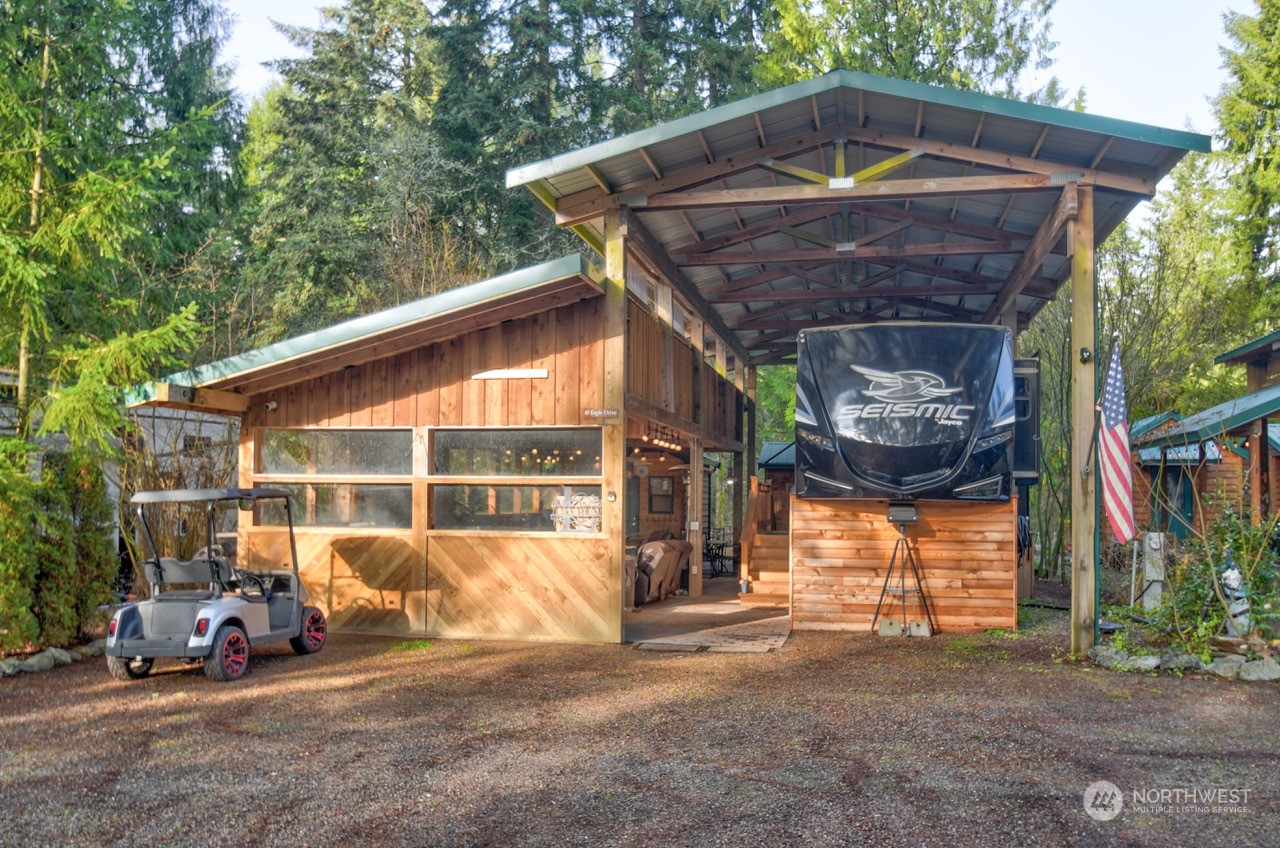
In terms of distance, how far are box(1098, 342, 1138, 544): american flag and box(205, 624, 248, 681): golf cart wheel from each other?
794 cm

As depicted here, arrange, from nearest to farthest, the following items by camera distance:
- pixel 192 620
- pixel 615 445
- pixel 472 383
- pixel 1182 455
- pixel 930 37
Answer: pixel 192 620 → pixel 615 445 → pixel 472 383 → pixel 1182 455 → pixel 930 37

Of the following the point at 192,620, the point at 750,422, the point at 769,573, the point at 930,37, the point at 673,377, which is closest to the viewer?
the point at 192,620

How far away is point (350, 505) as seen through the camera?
11.8m

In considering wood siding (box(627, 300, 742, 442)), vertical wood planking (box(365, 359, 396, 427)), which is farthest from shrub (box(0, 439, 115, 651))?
wood siding (box(627, 300, 742, 442))

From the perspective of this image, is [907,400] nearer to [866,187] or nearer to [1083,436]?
[1083,436]

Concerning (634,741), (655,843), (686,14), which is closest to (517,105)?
(686,14)

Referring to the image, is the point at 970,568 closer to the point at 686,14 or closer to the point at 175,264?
the point at 175,264

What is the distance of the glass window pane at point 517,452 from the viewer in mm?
11266

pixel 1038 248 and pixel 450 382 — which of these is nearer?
pixel 450 382

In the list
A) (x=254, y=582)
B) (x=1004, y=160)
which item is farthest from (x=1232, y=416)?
(x=254, y=582)

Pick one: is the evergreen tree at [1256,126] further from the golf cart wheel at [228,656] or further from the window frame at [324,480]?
the golf cart wheel at [228,656]

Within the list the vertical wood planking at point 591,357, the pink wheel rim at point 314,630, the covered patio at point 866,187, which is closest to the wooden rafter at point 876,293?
the covered patio at point 866,187

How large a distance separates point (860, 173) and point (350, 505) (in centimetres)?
671

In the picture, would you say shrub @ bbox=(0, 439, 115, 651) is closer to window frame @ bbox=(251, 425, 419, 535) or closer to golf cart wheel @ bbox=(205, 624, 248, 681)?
window frame @ bbox=(251, 425, 419, 535)
